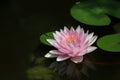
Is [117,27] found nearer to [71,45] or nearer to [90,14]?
[90,14]

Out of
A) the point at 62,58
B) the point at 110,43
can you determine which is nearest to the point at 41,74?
the point at 62,58

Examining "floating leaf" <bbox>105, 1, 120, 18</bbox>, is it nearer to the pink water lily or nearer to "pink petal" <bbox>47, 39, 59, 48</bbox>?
the pink water lily

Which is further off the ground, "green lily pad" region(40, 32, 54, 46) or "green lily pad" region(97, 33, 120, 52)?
"green lily pad" region(40, 32, 54, 46)

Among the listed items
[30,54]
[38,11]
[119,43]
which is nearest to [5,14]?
[38,11]

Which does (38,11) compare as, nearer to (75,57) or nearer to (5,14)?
(5,14)

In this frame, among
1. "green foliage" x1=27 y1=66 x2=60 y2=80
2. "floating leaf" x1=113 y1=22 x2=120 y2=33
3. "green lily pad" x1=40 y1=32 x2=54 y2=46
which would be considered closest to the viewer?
"green foliage" x1=27 y1=66 x2=60 y2=80

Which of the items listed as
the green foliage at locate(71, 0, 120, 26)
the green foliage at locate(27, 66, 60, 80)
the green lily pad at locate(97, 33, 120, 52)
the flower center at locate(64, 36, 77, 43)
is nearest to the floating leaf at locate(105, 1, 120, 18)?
the green foliage at locate(71, 0, 120, 26)
